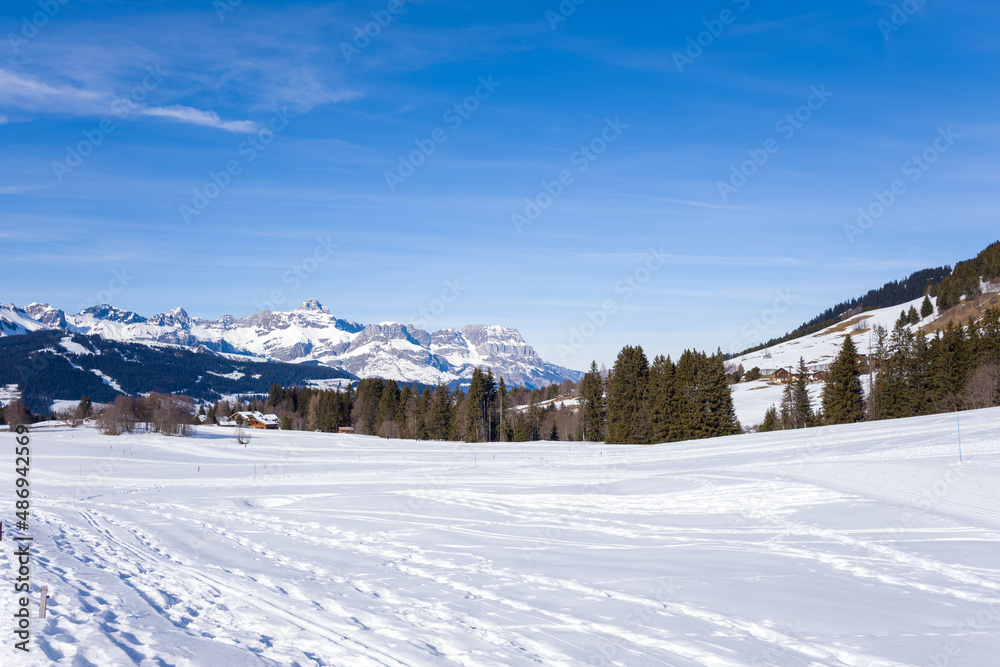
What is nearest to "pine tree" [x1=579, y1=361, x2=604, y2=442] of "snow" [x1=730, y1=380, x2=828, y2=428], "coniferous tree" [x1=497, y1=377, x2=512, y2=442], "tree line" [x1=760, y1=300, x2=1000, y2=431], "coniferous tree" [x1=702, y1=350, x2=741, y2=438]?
"coniferous tree" [x1=497, y1=377, x2=512, y2=442]

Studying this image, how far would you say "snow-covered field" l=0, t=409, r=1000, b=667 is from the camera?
25.5 feet

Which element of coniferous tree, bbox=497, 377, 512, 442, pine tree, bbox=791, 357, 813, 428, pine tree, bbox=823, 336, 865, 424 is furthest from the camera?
coniferous tree, bbox=497, 377, 512, 442

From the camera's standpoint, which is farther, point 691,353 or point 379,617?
point 691,353

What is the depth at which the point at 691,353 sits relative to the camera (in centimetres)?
5834

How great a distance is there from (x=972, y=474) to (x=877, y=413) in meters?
39.1

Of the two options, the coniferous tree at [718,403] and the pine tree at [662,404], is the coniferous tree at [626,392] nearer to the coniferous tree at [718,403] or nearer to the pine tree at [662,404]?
the pine tree at [662,404]

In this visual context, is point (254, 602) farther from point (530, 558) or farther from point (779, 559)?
point (779, 559)

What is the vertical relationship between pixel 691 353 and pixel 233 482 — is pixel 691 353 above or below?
above

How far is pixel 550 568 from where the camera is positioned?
1245 centimetres

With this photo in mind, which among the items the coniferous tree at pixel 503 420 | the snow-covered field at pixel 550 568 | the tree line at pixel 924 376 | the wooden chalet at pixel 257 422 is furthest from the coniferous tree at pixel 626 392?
the wooden chalet at pixel 257 422

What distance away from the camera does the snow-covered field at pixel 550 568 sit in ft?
25.5

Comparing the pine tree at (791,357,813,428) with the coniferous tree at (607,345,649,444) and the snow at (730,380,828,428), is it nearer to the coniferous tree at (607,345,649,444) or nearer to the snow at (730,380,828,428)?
the coniferous tree at (607,345,649,444)

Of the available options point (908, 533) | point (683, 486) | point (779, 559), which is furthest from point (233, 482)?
point (908, 533)

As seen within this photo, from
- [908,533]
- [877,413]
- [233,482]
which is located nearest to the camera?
[908,533]
